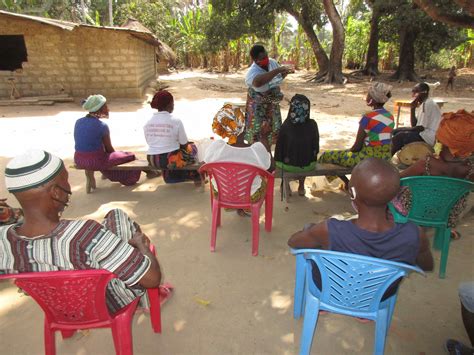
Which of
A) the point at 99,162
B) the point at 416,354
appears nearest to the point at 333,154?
the point at 416,354

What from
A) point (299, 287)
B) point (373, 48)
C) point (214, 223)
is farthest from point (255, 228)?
point (373, 48)

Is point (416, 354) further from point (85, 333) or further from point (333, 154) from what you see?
point (333, 154)

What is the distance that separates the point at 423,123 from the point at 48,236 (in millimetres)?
5121

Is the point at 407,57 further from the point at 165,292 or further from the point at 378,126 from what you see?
the point at 165,292

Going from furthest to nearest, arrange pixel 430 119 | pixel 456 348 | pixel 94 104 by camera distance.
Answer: pixel 430 119, pixel 94 104, pixel 456 348

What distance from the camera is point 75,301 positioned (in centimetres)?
166

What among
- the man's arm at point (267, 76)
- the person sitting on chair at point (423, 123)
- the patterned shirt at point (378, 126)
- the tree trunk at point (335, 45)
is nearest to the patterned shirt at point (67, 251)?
the patterned shirt at point (378, 126)

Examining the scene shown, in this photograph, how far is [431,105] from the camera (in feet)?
16.3

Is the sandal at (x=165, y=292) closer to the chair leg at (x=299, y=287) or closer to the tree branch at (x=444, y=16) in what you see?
the chair leg at (x=299, y=287)

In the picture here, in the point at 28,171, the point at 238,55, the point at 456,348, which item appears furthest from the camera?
the point at 238,55

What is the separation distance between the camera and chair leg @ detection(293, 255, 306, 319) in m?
2.31

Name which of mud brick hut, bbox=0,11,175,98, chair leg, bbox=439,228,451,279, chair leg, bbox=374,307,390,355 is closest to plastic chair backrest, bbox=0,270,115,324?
chair leg, bbox=374,307,390,355

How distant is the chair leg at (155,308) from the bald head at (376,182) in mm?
1351

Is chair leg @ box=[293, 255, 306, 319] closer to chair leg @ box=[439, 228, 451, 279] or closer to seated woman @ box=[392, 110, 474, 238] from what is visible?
seated woman @ box=[392, 110, 474, 238]
